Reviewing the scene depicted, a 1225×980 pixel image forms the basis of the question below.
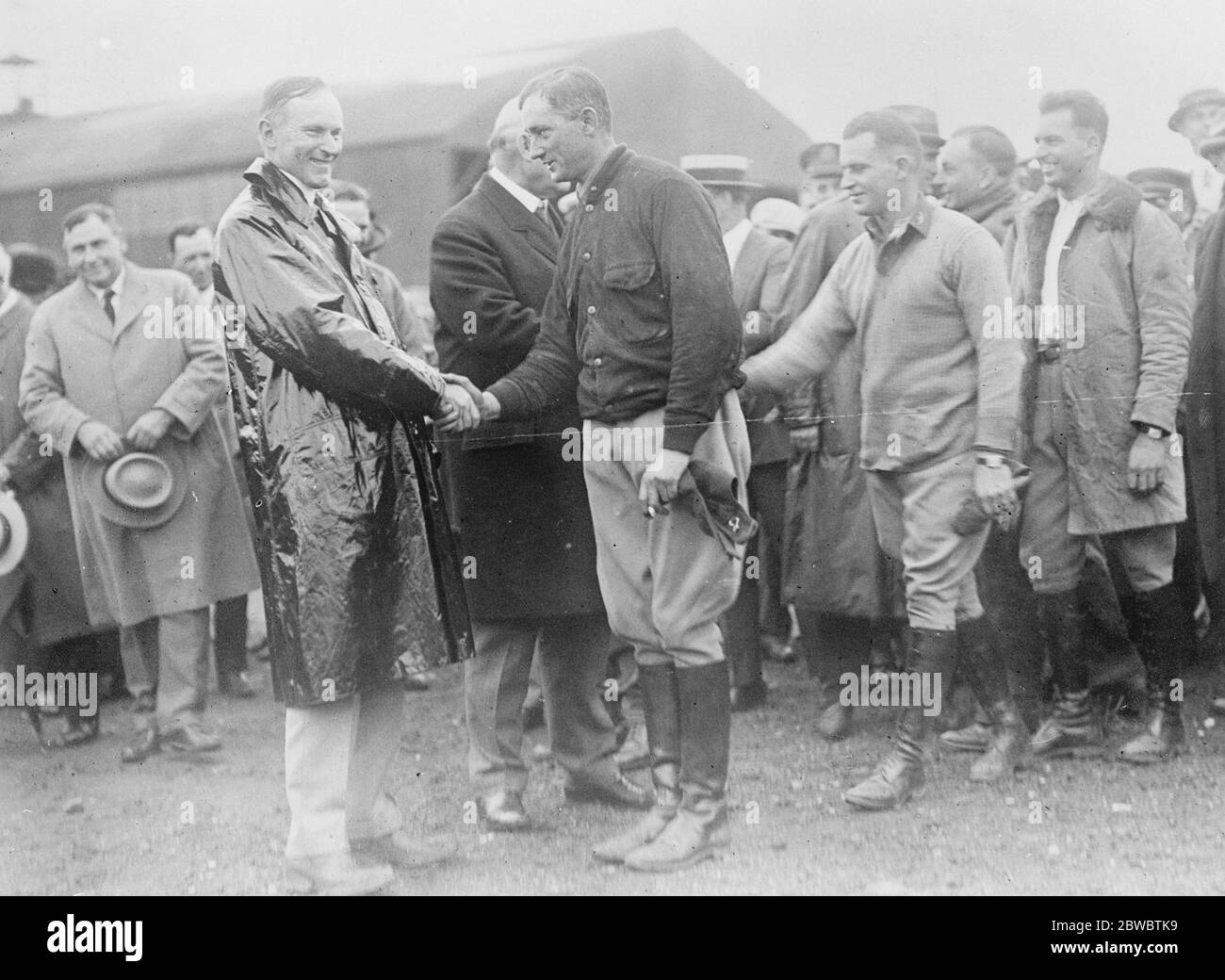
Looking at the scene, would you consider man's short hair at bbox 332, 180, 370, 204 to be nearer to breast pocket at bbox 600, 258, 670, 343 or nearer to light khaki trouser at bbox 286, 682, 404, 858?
breast pocket at bbox 600, 258, 670, 343

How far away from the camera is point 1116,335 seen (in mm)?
4504

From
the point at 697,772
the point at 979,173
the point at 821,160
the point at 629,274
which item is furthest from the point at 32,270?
the point at 979,173

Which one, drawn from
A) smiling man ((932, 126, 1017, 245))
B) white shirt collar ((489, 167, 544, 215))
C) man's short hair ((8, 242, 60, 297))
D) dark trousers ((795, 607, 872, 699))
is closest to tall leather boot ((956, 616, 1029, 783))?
dark trousers ((795, 607, 872, 699))

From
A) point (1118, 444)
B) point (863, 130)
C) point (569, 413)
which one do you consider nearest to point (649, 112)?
point (863, 130)

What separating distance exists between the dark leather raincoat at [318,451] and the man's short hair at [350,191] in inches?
28.1

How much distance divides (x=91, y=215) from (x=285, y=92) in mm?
959

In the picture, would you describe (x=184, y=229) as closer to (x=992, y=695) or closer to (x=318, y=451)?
(x=318, y=451)

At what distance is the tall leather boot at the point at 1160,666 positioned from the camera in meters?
4.57

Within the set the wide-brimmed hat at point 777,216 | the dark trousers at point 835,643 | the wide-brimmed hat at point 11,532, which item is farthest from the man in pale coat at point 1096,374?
the wide-brimmed hat at point 11,532

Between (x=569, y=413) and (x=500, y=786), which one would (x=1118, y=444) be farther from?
(x=500, y=786)

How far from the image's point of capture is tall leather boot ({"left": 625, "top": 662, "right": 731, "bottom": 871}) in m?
4.15

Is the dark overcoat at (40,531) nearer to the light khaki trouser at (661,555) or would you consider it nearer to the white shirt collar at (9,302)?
the white shirt collar at (9,302)

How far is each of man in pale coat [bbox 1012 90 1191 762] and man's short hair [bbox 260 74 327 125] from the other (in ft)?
7.04
